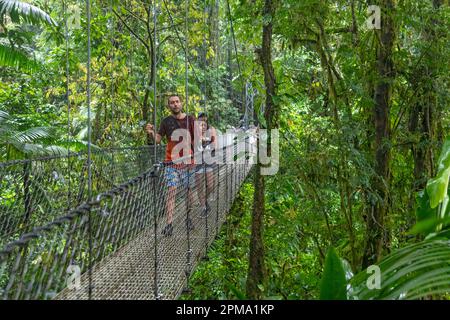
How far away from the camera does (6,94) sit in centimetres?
503

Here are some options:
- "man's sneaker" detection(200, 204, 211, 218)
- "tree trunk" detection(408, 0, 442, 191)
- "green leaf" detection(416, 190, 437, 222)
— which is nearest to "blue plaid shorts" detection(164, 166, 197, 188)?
"man's sneaker" detection(200, 204, 211, 218)

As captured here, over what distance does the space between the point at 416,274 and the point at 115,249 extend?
3.35 feet

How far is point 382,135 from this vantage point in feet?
7.58

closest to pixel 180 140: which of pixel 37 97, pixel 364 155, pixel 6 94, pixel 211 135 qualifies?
pixel 211 135

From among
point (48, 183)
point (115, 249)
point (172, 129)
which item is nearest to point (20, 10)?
point (48, 183)

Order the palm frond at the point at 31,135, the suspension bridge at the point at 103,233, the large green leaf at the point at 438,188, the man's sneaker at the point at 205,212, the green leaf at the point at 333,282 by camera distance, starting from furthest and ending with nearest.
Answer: the palm frond at the point at 31,135
the man's sneaker at the point at 205,212
the suspension bridge at the point at 103,233
the large green leaf at the point at 438,188
the green leaf at the point at 333,282

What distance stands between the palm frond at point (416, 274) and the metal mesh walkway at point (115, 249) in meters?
0.57

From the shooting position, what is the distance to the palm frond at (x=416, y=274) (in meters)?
0.90

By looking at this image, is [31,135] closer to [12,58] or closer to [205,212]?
[12,58]

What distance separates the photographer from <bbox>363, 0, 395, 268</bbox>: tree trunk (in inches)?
86.8

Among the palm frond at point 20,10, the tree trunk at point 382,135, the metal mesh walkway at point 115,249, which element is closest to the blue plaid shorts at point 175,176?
the metal mesh walkway at point 115,249

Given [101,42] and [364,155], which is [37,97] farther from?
[364,155]

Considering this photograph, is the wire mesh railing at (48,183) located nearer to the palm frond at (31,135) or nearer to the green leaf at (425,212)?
the palm frond at (31,135)

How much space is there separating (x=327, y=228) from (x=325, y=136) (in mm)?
432
